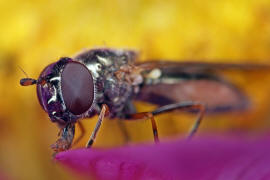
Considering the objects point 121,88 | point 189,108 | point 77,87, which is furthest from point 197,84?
point 77,87

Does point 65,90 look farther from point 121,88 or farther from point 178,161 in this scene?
point 178,161

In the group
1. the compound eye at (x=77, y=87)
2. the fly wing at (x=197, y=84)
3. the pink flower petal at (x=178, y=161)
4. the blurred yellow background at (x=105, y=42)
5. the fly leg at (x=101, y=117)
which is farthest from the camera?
the blurred yellow background at (x=105, y=42)

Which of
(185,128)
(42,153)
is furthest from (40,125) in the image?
(185,128)

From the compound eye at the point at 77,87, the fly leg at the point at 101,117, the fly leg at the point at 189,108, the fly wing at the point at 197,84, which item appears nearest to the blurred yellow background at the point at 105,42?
the fly wing at the point at 197,84

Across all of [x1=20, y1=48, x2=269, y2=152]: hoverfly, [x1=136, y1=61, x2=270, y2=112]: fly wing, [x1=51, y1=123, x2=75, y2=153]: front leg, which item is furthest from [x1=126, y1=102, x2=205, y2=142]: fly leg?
[x1=51, y1=123, x2=75, y2=153]: front leg

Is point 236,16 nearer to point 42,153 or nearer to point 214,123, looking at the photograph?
point 214,123

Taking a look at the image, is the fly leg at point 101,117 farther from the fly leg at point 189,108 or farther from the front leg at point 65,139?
the fly leg at point 189,108

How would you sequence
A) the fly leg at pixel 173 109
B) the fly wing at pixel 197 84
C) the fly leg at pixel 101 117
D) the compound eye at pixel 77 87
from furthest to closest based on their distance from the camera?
the fly wing at pixel 197 84
the fly leg at pixel 173 109
the fly leg at pixel 101 117
the compound eye at pixel 77 87
